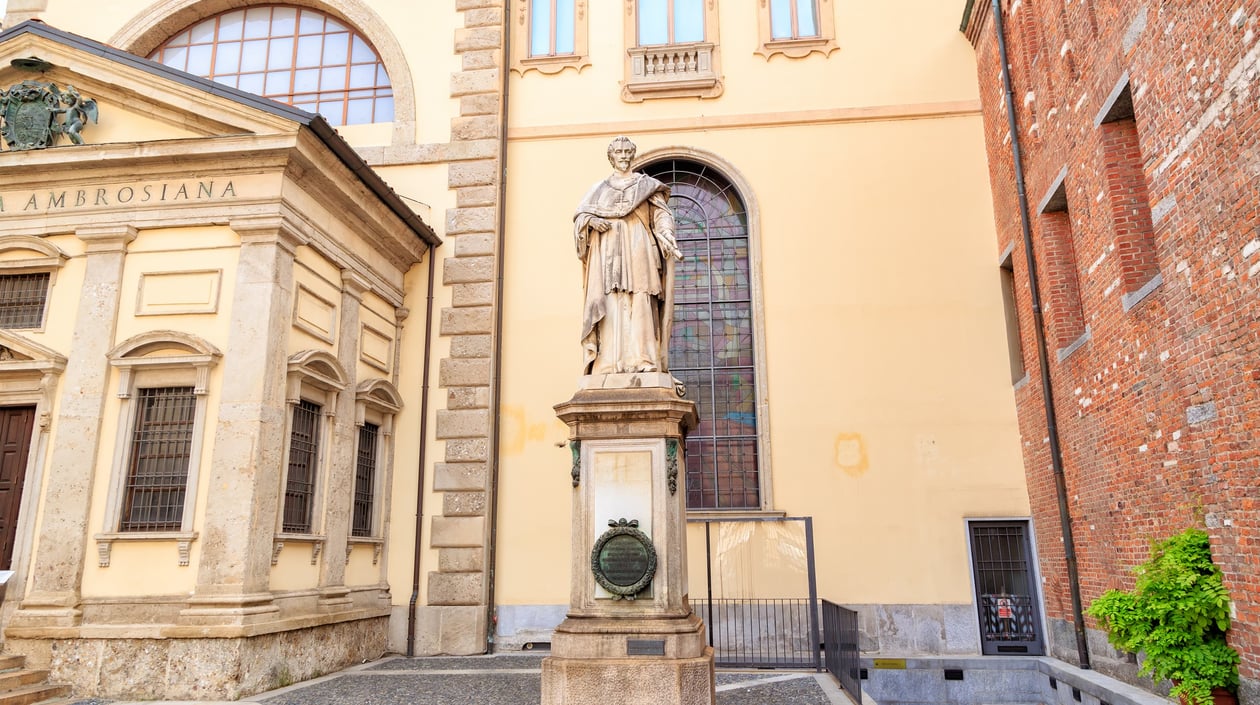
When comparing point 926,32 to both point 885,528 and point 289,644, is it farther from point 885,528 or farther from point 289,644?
point 289,644

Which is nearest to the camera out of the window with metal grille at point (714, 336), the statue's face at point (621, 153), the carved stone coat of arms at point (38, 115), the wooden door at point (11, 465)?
the statue's face at point (621, 153)

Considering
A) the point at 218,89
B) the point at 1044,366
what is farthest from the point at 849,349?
the point at 218,89

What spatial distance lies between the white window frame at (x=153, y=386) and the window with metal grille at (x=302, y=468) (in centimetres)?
100

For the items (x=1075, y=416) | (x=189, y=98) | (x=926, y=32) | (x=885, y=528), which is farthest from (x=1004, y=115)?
(x=189, y=98)

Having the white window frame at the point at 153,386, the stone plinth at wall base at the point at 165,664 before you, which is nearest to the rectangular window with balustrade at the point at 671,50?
the white window frame at the point at 153,386

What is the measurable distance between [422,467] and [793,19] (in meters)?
9.23

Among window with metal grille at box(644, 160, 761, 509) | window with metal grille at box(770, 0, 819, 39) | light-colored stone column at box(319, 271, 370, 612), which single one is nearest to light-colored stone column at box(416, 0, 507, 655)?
light-colored stone column at box(319, 271, 370, 612)

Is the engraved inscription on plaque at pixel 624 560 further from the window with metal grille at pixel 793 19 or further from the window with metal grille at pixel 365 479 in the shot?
the window with metal grille at pixel 793 19

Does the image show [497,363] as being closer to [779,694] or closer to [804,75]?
[779,694]

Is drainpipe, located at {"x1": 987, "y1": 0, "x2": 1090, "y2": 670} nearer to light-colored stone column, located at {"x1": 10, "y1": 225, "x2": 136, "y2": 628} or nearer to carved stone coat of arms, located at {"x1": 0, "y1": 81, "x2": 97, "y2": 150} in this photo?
light-colored stone column, located at {"x1": 10, "y1": 225, "x2": 136, "y2": 628}

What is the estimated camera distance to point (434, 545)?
12.2 meters

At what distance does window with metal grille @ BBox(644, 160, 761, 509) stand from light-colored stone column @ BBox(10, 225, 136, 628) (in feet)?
23.6

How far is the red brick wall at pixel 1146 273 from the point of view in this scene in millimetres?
6781

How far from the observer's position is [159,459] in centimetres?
959
